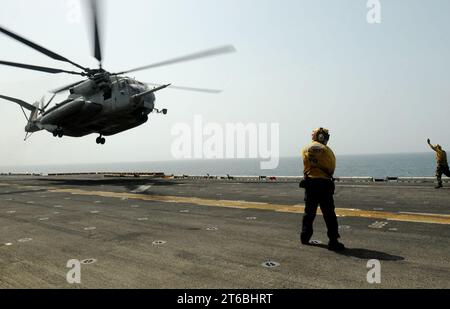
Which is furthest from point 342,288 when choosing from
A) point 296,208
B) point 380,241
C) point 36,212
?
point 36,212

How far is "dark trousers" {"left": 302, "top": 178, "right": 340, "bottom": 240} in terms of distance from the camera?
20.5 ft

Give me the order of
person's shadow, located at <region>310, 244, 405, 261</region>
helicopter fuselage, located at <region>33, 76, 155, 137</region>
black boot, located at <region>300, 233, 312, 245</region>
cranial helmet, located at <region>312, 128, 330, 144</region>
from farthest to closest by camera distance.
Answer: helicopter fuselage, located at <region>33, 76, 155, 137</region>, cranial helmet, located at <region>312, 128, 330, 144</region>, black boot, located at <region>300, 233, 312, 245</region>, person's shadow, located at <region>310, 244, 405, 261</region>

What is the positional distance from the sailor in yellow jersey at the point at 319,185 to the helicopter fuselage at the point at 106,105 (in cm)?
2205

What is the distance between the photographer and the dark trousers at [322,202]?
20.5 ft

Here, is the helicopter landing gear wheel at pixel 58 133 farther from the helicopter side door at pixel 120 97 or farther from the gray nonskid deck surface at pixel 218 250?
the gray nonskid deck surface at pixel 218 250

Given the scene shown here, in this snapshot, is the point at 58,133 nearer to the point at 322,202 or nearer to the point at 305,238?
the point at 305,238

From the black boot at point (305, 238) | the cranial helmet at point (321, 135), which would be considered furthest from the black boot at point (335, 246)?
the cranial helmet at point (321, 135)

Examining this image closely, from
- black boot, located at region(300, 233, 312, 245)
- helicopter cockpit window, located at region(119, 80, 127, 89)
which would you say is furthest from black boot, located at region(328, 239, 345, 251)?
helicopter cockpit window, located at region(119, 80, 127, 89)

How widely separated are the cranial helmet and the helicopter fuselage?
2178cm

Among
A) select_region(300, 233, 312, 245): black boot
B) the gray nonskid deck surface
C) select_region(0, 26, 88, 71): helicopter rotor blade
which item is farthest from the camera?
select_region(0, 26, 88, 71): helicopter rotor blade

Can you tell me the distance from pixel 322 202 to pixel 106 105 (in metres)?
23.9

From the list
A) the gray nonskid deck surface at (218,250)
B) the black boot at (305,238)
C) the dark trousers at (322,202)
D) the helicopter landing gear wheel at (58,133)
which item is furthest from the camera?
the helicopter landing gear wheel at (58,133)

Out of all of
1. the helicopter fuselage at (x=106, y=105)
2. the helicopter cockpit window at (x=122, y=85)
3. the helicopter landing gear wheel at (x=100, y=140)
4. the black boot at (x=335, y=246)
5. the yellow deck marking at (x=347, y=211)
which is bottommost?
the yellow deck marking at (x=347, y=211)

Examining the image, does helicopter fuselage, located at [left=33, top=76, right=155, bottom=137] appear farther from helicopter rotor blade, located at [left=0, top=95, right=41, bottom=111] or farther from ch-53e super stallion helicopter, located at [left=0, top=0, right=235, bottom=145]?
helicopter rotor blade, located at [left=0, top=95, right=41, bottom=111]
